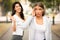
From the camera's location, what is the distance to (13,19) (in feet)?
4.99

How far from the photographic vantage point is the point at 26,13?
5.09ft

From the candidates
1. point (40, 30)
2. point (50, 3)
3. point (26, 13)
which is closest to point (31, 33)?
point (40, 30)

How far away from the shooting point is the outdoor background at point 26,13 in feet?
5.06

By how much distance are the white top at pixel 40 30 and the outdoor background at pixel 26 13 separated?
59 millimetres

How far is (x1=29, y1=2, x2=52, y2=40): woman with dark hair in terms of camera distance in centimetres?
148

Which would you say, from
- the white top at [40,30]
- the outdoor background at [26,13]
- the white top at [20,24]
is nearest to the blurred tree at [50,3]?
the outdoor background at [26,13]

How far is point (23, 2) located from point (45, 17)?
0.33 m

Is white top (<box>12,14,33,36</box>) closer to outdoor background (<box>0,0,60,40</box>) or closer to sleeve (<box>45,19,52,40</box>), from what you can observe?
outdoor background (<box>0,0,60,40</box>)

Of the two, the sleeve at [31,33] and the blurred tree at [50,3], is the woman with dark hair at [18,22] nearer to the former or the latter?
the sleeve at [31,33]

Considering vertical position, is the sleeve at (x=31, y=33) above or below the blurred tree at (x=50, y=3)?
below

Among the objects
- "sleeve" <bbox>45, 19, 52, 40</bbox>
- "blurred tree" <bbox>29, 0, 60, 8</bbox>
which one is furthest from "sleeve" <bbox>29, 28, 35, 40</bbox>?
"blurred tree" <bbox>29, 0, 60, 8</bbox>

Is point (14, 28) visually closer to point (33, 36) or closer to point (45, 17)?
point (33, 36)

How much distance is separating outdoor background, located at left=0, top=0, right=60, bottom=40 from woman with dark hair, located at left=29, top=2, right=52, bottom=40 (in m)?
0.05

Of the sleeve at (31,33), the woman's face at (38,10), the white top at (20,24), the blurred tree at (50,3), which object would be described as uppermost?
the blurred tree at (50,3)
